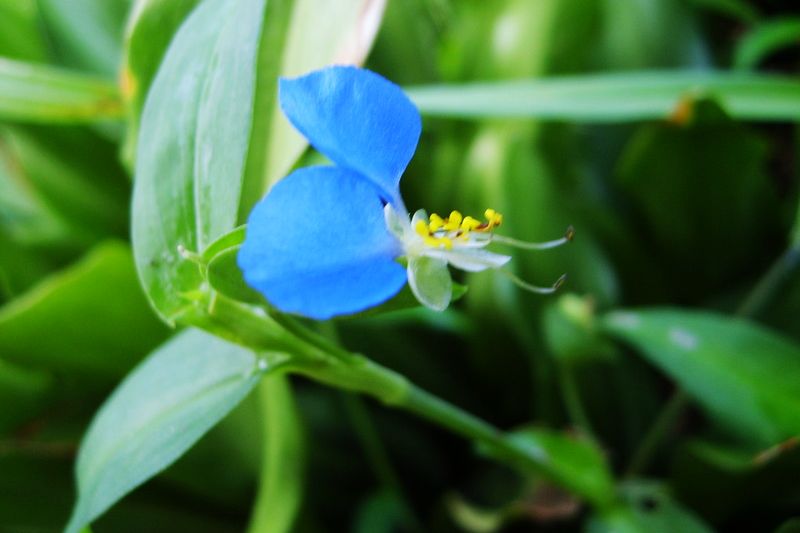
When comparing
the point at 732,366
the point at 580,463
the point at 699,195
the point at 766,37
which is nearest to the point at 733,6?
the point at 766,37

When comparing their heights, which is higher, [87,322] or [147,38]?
[147,38]

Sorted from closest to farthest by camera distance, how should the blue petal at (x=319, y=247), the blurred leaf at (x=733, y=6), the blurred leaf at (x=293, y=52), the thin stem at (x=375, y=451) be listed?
the blue petal at (x=319, y=247) → the blurred leaf at (x=293, y=52) → the thin stem at (x=375, y=451) → the blurred leaf at (x=733, y=6)

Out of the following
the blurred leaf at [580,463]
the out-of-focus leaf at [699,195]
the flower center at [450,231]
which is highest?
the flower center at [450,231]

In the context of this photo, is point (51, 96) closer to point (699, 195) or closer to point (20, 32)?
point (20, 32)

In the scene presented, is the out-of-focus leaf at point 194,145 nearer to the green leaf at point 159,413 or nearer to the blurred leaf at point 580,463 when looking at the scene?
the green leaf at point 159,413

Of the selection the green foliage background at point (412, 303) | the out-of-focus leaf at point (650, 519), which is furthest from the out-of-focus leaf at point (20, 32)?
the out-of-focus leaf at point (650, 519)

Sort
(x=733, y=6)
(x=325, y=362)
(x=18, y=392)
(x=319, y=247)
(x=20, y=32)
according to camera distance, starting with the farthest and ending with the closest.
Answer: (x=733, y=6) → (x=20, y=32) → (x=18, y=392) → (x=325, y=362) → (x=319, y=247)

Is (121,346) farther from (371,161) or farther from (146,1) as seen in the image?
(371,161)
